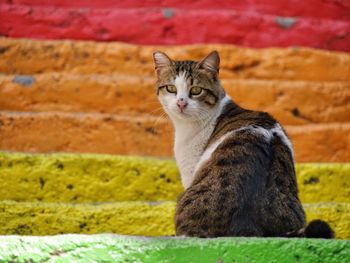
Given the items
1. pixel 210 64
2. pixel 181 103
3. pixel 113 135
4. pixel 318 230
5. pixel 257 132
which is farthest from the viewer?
pixel 113 135

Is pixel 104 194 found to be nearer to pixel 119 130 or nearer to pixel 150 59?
pixel 119 130

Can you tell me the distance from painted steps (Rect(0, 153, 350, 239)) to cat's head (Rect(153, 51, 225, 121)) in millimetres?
434

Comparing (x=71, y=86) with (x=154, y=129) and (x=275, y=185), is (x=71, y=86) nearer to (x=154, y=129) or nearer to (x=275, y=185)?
(x=154, y=129)

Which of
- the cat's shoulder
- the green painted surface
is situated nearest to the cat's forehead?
the cat's shoulder

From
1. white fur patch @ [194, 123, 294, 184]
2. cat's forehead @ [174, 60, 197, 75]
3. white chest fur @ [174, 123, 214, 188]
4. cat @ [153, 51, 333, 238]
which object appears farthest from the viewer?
cat's forehead @ [174, 60, 197, 75]

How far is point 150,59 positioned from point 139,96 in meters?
0.24

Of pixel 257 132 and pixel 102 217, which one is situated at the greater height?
pixel 257 132

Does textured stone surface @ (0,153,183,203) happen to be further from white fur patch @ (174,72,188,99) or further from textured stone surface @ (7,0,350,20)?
textured stone surface @ (7,0,350,20)

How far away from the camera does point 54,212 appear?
10.6 ft

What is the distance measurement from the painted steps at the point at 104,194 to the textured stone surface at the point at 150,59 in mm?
648

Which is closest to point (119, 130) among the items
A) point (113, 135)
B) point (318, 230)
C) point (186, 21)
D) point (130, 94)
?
point (113, 135)

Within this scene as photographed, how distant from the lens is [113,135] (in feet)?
12.3

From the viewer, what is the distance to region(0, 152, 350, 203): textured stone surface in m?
3.40

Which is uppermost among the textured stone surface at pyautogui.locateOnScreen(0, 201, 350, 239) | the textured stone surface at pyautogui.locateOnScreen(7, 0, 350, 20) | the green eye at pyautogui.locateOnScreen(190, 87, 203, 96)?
the textured stone surface at pyautogui.locateOnScreen(7, 0, 350, 20)
